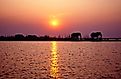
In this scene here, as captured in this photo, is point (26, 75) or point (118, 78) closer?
point (118, 78)

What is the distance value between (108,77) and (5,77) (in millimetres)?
14104

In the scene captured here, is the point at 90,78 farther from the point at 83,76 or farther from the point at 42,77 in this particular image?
the point at 42,77

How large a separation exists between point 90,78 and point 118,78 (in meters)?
3.74

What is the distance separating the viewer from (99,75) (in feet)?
137

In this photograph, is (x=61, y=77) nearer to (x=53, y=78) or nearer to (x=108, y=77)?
(x=53, y=78)

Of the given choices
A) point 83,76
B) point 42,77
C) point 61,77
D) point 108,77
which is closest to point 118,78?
point 108,77

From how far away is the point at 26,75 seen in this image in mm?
41875

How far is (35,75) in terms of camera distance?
138 ft

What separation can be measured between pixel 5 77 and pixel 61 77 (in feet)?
25.3

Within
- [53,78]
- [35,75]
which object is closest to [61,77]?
[53,78]

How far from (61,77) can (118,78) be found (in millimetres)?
7834

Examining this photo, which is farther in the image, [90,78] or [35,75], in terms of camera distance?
[35,75]

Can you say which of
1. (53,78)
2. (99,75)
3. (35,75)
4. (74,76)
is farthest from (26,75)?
(99,75)

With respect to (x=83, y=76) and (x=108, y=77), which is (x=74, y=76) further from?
(x=108, y=77)
